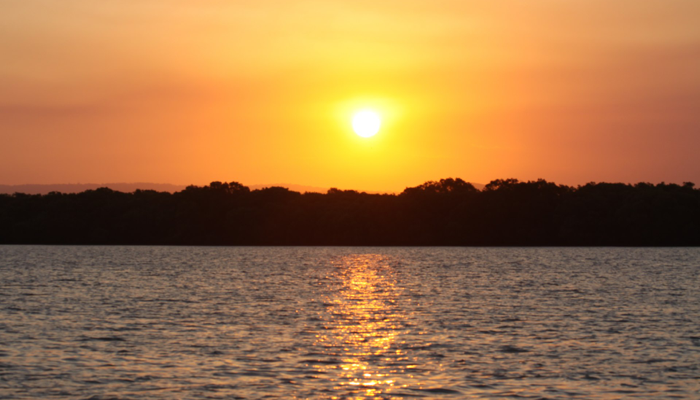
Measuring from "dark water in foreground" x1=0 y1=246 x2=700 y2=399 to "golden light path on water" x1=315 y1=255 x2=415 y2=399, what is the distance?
0.29 ft

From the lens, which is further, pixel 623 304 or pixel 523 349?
pixel 623 304

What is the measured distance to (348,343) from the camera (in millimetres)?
38844

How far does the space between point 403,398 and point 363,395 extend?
1.42 meters

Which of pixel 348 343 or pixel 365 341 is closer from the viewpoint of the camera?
pixel 348 343

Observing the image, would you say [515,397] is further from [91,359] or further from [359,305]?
[359,305]

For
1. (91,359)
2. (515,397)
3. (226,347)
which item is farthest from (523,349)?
(91,359)

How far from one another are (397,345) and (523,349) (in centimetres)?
605

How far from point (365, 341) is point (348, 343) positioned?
1.13m

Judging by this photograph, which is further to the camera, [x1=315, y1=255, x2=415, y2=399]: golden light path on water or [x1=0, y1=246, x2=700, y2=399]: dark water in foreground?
[x1=315, y1=255, x2=415, y2=399]: golden light path on water

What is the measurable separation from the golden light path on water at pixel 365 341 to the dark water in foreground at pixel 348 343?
87mm

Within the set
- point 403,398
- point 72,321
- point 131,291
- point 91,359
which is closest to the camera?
point 403,398

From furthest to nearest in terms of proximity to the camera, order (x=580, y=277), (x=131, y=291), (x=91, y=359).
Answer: (x=580, y=277)
(x=131, y=291)
(x=91, y=359)

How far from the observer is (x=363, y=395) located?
2666 cm

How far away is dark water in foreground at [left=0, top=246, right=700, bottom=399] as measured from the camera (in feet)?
92.1
